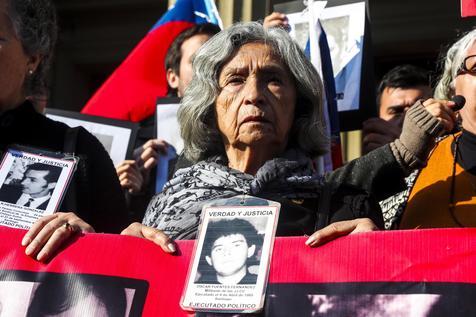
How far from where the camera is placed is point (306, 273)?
7.08 feet

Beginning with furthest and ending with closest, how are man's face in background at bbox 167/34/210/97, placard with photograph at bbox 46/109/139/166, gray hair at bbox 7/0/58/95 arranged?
man's face in background at bbox 167/34/210/97
placard with photograph at bbox 46/109/139/166
gray hair at bbox 7/0/58/95

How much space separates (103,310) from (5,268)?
0.91ft

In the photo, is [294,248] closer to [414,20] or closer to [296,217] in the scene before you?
[296,217]

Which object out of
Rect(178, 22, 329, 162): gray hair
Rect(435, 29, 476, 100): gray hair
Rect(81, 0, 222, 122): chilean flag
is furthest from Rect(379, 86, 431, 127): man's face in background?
Rect(178, 22, 329, 162): gray hair

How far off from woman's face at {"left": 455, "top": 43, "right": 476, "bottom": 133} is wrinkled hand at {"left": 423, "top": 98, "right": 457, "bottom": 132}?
0.23 metres

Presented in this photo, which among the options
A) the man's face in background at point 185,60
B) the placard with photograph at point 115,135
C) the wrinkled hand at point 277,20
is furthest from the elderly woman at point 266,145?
the man's face in background at point 185,60

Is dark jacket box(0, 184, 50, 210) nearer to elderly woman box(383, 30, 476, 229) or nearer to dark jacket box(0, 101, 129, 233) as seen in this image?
dark jacket box(0, 101, 129, 233)

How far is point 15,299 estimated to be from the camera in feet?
7.43

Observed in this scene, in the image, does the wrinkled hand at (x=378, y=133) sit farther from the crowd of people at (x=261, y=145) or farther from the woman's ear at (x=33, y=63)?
the woman's ear at (x=33, y=63)

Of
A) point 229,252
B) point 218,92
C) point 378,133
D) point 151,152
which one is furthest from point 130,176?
point 229,252

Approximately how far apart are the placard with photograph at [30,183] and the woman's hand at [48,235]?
25 cm

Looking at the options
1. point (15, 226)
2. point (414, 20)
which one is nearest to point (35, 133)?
point (15, 226)

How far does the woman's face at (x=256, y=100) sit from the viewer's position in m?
2.82

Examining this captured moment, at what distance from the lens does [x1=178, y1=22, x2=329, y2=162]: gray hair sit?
2932 mm
